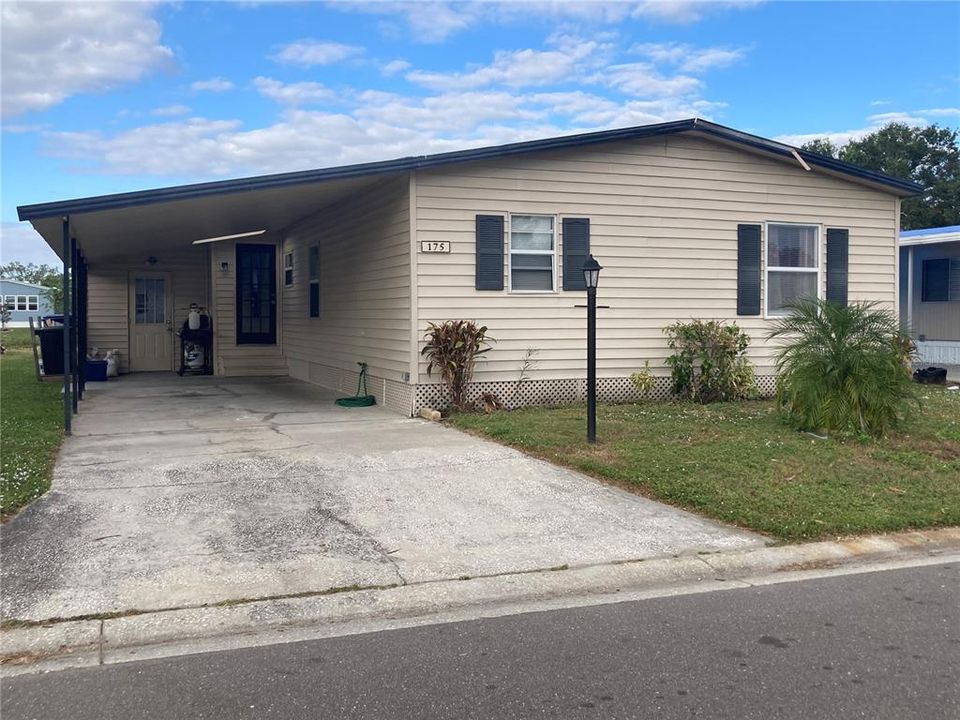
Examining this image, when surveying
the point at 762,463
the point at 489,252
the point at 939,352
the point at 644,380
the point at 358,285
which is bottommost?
the point at 762,463

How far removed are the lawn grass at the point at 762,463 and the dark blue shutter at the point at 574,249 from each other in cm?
187

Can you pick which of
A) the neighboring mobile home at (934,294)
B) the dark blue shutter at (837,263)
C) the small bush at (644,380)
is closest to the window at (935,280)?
the neighboring mobile home at (934,294)

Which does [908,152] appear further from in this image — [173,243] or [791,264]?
[173,243]

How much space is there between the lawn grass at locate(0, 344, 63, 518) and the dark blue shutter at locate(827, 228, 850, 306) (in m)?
10.9

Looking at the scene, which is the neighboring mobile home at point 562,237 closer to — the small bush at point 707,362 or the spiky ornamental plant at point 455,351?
the spiky ornamental plant at point 455,351

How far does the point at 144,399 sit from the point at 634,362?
7661 millimetres

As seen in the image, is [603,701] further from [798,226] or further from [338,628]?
[798,226]

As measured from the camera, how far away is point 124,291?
1931 centimetres

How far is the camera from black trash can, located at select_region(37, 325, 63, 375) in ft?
54.5

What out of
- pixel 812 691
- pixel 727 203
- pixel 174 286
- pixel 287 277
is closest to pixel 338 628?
pixel 812 691

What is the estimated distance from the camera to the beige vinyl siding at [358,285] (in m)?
12.0

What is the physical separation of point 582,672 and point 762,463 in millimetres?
4654

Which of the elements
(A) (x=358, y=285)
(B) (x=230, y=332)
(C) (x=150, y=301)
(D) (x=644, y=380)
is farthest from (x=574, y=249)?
(C) (x=150, y=301)

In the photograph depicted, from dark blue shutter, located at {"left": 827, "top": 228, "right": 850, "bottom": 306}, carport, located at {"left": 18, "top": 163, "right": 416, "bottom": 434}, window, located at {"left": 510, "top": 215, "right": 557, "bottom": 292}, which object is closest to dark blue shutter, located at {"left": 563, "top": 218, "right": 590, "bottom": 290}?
window, located at {"left": 510, "top": 215, "right": 557, "bottom": 292}
